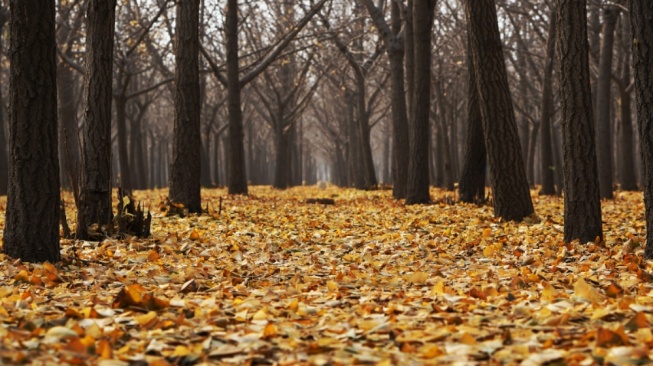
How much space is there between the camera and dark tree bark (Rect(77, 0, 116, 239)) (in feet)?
24.2

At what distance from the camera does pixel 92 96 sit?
7.45 meters

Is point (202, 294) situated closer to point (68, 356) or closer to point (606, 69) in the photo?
point (68, 356)

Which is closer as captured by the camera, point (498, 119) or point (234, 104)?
point (498, 119)

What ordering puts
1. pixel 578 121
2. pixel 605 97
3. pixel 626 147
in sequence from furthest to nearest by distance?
pixel 626 147 < pixel 605 97 < pixel 578 121

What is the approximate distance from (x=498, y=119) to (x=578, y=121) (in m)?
2.54

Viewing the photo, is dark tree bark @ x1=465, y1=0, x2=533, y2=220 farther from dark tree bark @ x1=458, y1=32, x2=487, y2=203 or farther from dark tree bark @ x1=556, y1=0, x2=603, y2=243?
dark tree bark @ x1=556, y1=0, x2=603, y2=243

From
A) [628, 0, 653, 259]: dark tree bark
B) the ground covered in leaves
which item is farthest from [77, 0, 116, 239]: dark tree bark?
[628, 0, 653, 259]: dark tree bark

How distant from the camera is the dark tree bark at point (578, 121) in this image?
6.48 meters

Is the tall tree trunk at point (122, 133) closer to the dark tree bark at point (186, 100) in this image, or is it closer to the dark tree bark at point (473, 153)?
the dark tree bark at point (186, 100)

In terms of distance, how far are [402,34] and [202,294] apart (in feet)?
39.7

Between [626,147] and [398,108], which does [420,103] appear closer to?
[398,108]

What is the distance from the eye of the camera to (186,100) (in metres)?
10.5

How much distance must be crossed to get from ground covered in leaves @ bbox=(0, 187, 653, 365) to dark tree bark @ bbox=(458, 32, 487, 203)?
4082 millimetres

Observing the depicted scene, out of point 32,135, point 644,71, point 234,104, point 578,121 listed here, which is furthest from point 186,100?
point 644,71
